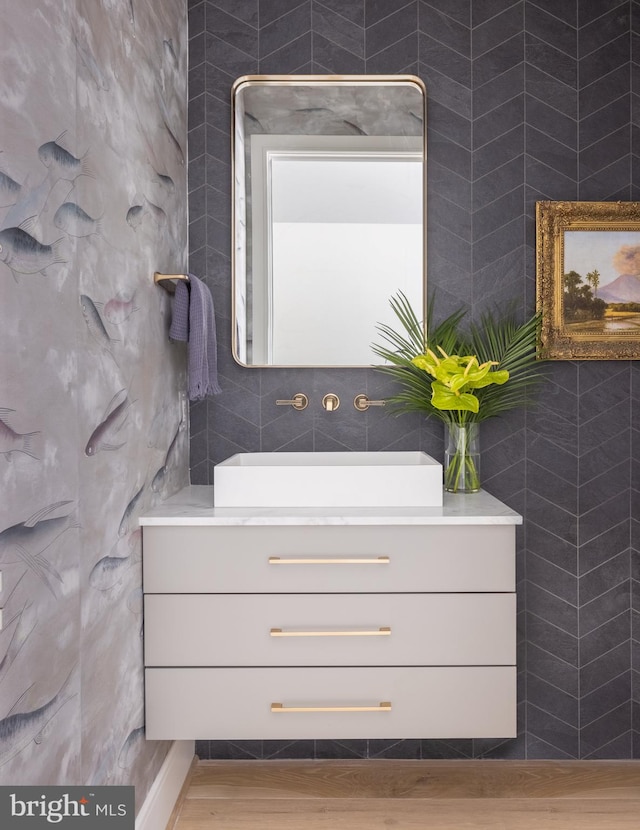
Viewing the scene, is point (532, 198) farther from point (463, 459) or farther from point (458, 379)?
point (463, 459)

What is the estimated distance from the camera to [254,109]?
2.18 m

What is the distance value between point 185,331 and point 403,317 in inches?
29.8

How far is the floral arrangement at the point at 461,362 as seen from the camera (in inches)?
79.1

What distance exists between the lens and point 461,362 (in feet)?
6.50

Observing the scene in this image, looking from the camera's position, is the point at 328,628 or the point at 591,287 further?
the point at 591,287

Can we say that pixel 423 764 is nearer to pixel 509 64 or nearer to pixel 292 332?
pixel 292 332

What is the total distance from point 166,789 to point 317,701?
1.86 ft

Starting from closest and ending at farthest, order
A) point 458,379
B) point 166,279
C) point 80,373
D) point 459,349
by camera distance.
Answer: point 80,373 < point 166,279 < point 458,379 < point 459,349

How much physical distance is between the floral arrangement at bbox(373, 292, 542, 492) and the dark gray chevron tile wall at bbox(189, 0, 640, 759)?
0.10 m

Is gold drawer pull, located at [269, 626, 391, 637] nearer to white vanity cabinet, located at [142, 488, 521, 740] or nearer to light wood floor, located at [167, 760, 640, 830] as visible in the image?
white vanity cabinet, located at [142, 488, 521, 740]

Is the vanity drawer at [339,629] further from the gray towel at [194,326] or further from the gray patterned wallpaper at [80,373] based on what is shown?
the gray towel at [194,326]

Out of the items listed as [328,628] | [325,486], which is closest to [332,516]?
[325,486]

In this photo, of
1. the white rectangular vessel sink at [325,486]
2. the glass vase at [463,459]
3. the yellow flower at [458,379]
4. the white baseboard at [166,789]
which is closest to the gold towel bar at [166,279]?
the white rectangular vessel sink at [325,486]

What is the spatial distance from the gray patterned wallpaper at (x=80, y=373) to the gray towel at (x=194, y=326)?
6 centimetres
